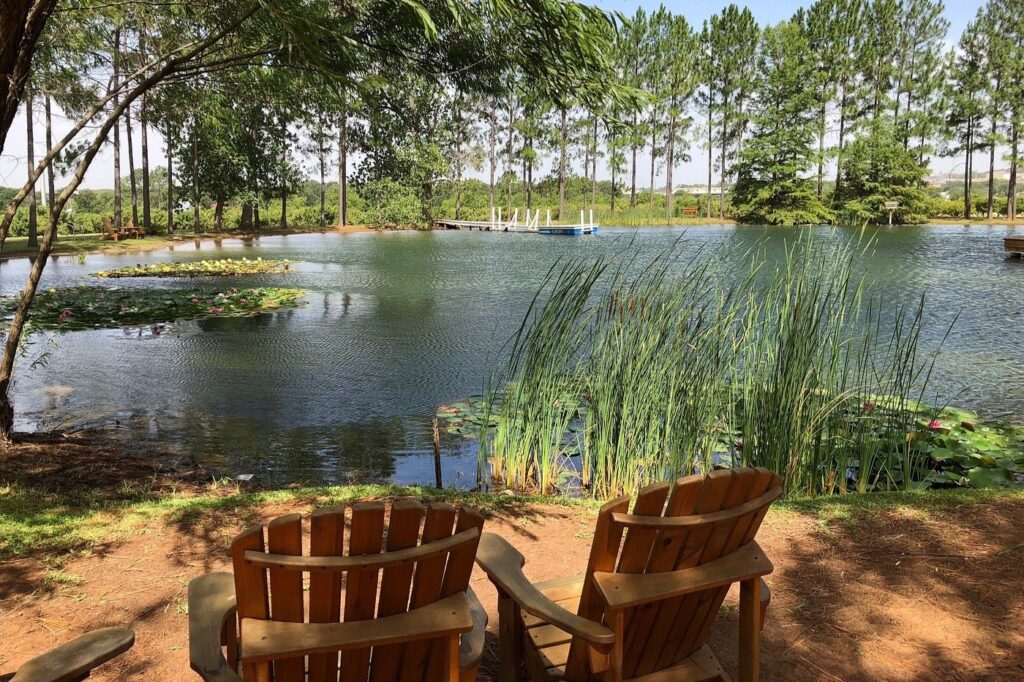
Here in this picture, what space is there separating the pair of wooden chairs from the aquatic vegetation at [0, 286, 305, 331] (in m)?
9.03

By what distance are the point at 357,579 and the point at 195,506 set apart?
232cm

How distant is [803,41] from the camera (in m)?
36.2

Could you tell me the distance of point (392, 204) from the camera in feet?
108

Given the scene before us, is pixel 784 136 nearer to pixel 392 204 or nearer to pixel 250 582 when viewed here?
pixel 392 204

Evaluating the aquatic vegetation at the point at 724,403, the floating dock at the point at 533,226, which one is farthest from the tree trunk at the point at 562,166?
the aquatic vegetation at the point at 724,403

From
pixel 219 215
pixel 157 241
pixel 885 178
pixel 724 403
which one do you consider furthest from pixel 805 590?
pixel 885 178

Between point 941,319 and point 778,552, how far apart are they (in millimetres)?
7752

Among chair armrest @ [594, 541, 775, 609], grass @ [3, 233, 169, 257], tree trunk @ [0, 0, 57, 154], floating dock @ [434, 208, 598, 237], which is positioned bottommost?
chair armrest @ [594, 541, 775, 609]

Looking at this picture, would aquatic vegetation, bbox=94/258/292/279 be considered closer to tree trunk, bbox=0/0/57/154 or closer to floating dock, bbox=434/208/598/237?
tree trunk, bbox=0/0/57/154

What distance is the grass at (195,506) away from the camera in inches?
112

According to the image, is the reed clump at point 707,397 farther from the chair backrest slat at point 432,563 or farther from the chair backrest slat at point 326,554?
the chair backrest slat at point 326,554

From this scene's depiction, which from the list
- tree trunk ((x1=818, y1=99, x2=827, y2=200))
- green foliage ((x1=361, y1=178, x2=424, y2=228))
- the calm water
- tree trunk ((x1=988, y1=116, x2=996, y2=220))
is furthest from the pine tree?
the calm water

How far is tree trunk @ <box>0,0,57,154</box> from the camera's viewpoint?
2.97 m

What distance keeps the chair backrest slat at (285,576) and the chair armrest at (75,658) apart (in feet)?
1.14
